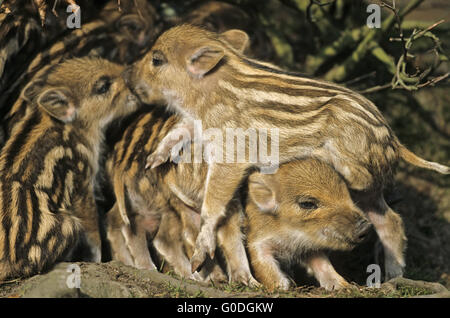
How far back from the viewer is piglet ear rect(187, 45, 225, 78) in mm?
5184

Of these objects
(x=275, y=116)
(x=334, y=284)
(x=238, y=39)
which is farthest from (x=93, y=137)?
(x=334, y=284)

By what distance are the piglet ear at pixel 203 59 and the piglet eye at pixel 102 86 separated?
82cm

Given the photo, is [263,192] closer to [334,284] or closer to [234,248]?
[234,248]

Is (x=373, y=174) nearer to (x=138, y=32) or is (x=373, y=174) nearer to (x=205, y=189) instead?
(x=205, y=189)

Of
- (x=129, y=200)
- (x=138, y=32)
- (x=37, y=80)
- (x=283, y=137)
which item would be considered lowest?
(x=129, y=200)

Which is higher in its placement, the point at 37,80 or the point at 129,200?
the point at 37,80

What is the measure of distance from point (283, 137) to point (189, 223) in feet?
3.28

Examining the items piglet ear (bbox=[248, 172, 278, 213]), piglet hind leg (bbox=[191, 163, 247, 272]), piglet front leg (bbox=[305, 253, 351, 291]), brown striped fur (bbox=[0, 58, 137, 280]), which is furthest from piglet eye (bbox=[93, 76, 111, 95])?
piglet front leg (bbox=[305, 253, 351, 291])

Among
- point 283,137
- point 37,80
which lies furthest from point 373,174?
point 37,80

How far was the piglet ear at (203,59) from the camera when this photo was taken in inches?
204

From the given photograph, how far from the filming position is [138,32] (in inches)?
249

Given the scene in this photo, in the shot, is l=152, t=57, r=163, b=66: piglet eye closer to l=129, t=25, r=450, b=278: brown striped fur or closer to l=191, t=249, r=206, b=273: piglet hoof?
l=129, t=25, r=450, b=278: brown striped fur

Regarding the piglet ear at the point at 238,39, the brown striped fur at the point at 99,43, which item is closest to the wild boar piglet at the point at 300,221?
the piglet ear at the point at 238,39
